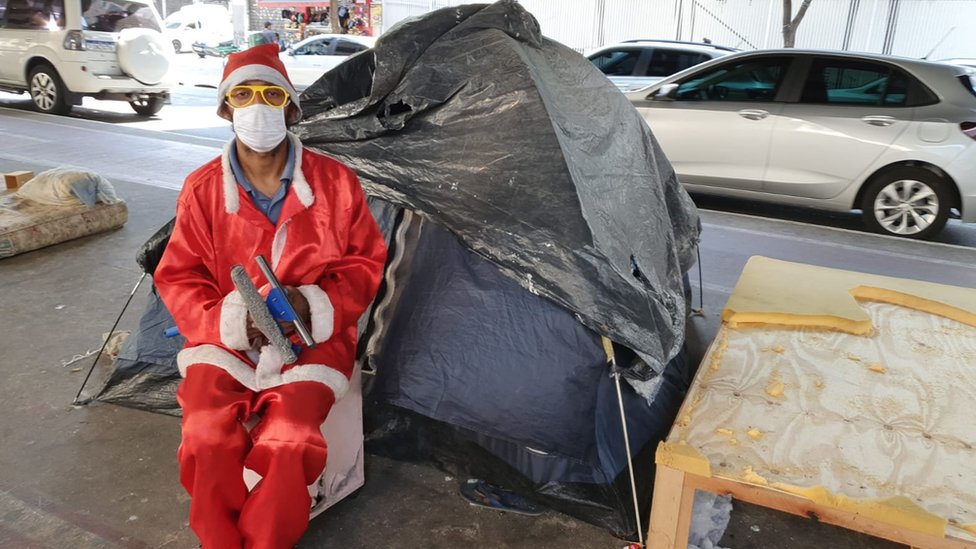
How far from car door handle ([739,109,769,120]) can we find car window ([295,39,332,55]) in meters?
9.85

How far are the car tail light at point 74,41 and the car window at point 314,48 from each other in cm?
474

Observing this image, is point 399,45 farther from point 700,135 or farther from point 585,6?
point 585,6

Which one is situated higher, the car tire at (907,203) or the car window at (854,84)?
the car window at (854,84)

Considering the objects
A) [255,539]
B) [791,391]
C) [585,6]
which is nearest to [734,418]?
[791,391]

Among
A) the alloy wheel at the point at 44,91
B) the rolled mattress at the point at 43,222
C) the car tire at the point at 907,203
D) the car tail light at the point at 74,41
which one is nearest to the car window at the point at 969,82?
the car tire at the point at 907,203

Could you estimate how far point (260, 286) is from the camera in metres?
2.38

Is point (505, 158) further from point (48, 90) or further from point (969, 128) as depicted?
point (48, 90)

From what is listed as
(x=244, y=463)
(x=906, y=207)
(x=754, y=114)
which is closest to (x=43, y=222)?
(x=244, y=463)

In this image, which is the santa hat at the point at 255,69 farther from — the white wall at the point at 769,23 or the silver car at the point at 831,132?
the white wall at the point at 769,23

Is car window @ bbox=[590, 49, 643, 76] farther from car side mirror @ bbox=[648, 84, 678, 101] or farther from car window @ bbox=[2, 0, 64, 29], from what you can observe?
car window @ bbox=[2, 0, 64, 29]

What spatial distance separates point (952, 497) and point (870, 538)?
51 cm

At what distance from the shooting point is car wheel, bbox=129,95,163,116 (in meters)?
11.0

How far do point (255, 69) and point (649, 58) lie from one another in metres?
7.35

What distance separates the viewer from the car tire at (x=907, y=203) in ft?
19.5
